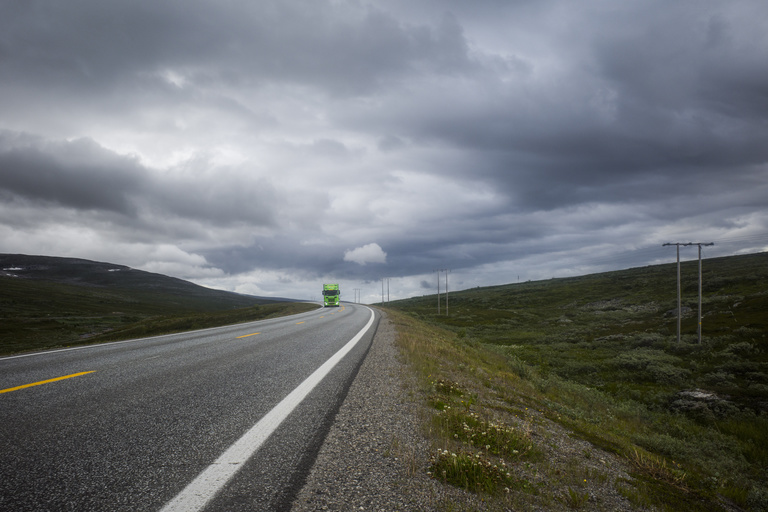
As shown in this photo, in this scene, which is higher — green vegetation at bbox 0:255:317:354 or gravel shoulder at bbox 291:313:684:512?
gravel shoulder at bbox 291:313:684:512

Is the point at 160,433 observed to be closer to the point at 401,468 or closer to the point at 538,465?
the point at 401,468

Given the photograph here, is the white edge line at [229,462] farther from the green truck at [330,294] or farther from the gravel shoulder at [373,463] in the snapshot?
the green truck at [330,294]

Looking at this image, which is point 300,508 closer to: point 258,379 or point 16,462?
point 16,462

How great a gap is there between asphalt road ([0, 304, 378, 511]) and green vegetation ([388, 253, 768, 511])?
1.76 m

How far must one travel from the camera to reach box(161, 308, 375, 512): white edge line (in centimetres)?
273

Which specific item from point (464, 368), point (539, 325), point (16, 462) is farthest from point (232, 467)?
point (539, 325)

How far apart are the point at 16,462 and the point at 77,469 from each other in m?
0.67

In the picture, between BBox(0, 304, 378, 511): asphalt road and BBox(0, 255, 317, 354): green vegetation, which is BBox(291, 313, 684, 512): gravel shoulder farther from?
BBox(0, 255, 317, 354): green vegetation

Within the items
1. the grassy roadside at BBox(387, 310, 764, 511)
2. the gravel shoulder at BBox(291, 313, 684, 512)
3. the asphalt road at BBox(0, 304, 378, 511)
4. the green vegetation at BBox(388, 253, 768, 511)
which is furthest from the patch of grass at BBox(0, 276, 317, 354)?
the grassy roadside at BBox(387, 310, 764, 511)

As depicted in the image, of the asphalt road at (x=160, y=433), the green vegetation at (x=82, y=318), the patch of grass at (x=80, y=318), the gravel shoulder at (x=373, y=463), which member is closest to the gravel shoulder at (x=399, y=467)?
the gravel shoulder at (x=373, y=463)

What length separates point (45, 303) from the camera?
310 ft

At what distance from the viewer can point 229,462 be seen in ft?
11.2

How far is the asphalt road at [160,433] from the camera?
2.84 metres

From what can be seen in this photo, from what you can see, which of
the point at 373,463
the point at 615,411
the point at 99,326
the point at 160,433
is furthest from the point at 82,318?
the point at 373,463
